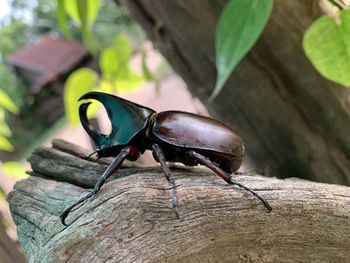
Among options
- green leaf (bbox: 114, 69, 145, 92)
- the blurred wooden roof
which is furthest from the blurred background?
green leaf (bbox: 114, 69, 145, 92)

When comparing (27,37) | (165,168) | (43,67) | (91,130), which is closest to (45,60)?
(43,67)

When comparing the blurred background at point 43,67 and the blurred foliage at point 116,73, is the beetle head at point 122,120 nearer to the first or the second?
the blurred foliage at point 116,73

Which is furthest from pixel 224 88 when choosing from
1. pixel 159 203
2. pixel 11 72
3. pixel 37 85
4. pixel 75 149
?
pixel 11 72

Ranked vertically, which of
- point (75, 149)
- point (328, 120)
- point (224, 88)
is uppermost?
point (75, 149)

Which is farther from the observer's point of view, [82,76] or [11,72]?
[11,72]

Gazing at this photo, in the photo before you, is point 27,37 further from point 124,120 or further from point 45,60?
point 124,120

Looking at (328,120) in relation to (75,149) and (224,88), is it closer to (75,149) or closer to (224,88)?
(224,88)

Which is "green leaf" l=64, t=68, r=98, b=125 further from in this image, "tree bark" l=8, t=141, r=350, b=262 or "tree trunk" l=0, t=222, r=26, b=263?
"tree bark" l=8, t=141, r=350, b=262
